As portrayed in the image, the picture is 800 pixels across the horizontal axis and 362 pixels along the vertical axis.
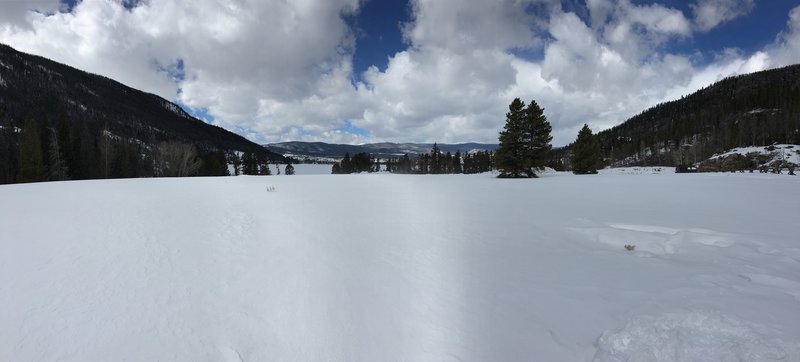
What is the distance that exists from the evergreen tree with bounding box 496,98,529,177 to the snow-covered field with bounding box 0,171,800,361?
23.6 m

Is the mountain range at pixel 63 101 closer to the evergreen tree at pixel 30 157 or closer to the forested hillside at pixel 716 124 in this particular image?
the evergreen tree at pixel 30 157

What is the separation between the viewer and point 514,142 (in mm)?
31578

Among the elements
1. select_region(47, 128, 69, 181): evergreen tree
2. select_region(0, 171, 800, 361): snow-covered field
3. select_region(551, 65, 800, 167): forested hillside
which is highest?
select_region(551, 65, 800, 167): forested hillside

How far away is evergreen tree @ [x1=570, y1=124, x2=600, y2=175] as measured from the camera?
38375mm

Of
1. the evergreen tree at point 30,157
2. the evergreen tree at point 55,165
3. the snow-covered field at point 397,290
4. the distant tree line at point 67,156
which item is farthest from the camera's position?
the evergreen tree at point 55,165

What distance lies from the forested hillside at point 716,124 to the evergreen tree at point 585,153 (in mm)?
53916

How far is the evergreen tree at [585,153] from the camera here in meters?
38.4

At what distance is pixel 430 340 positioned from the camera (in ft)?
11.3

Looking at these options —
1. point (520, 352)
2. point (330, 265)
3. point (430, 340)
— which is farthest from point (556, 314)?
point (330, 265)

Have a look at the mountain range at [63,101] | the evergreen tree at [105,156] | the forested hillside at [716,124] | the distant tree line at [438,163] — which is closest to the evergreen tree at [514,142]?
the evergreen tree at [105,156]

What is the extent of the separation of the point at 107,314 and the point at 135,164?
6609cm

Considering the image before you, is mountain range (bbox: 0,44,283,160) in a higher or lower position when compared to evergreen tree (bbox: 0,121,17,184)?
higher

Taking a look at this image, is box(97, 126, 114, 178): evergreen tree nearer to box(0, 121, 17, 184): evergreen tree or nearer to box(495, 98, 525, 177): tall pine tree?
box(0, 121, 17, 184): evergreen tree

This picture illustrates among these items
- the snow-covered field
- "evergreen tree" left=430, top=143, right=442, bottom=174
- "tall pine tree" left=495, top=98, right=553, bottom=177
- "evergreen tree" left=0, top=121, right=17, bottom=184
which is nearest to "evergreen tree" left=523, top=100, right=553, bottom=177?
"tall pine tree" left=495, top=98, right=553, bottom=177
